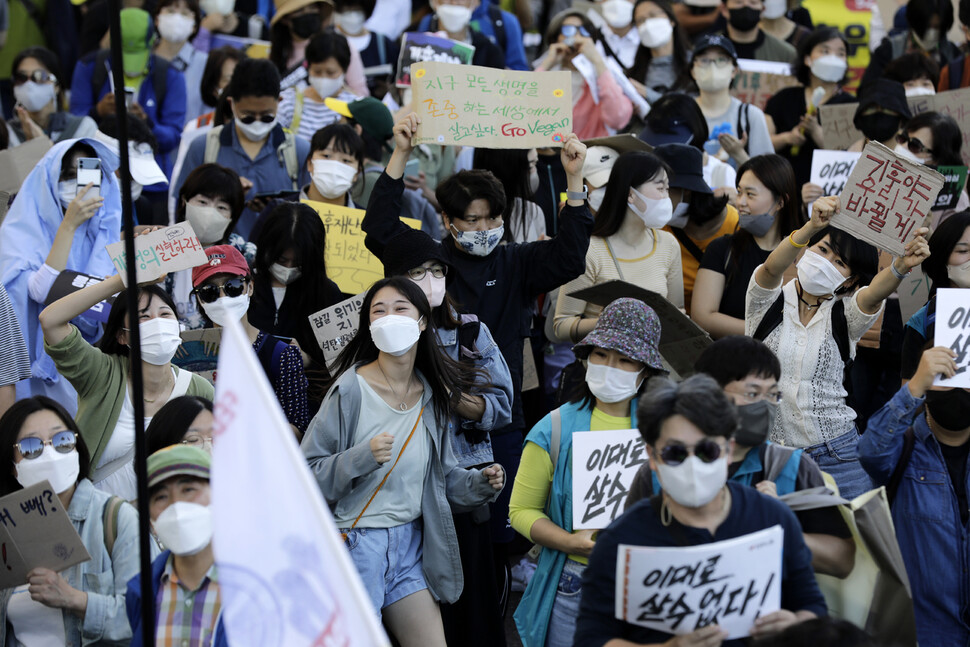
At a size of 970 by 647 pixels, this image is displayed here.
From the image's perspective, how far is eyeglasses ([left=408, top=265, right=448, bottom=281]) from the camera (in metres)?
5.83

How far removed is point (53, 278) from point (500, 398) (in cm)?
261

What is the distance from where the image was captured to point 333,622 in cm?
259

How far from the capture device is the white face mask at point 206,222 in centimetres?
697

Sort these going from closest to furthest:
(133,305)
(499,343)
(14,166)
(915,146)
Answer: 1. (133,305)
2. (499,343)
3. (915,146)
4. (14,166)

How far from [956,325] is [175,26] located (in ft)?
22.5

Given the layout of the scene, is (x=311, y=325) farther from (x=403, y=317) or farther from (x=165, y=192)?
(x=165, y=192)

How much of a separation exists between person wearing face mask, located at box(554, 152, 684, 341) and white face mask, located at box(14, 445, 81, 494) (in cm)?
275

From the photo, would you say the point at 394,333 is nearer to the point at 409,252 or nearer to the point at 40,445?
the point at 409,252

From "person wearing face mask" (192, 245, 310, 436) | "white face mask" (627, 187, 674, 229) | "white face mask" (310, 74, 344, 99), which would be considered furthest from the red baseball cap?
"white face mask" (310, 74, 344, 99)

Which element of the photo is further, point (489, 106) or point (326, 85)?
point (326, 85)

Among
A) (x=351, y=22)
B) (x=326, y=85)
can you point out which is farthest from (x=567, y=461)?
(x=351, y=22)

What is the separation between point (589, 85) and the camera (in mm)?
9039

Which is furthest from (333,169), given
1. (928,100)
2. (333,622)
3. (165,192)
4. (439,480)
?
(333,622)

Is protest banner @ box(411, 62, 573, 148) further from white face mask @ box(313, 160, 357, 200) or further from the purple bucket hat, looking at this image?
the purple bucket hat
